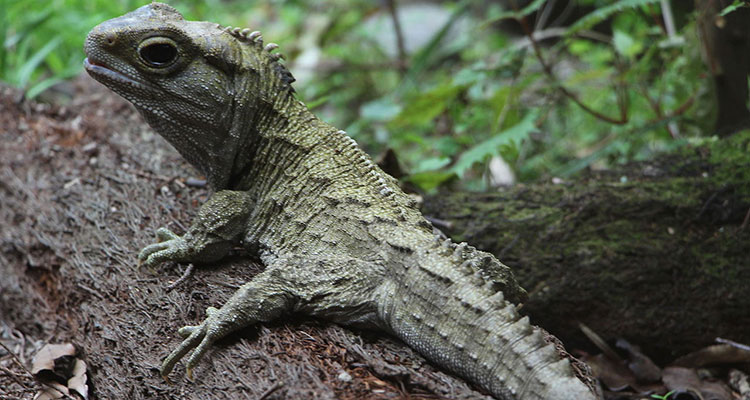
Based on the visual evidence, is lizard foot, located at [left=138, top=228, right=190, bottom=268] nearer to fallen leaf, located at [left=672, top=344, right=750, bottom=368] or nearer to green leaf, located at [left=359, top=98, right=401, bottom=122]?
fallen leaf, located at [left=672, top=344, right=750, bottom=368]

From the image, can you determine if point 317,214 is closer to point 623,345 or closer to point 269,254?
point 269,254

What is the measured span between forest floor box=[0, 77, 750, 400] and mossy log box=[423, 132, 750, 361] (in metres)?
0.33

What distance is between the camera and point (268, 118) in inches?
171

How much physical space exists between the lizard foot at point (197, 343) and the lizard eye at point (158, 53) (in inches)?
65.8

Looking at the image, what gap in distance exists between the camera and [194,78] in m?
4.07

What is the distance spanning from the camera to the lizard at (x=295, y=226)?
304 cm

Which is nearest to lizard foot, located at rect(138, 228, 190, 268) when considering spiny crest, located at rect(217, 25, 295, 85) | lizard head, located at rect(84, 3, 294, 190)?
lizard head, located at rect(84, 3, 294, 190)

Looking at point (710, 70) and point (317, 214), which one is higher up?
point (710, 70)

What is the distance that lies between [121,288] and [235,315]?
1.27 m

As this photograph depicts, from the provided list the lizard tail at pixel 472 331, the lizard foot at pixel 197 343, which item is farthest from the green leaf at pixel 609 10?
the lizard foot at pixel 197 343

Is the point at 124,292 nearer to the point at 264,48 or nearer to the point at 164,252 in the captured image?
the point at 164,252

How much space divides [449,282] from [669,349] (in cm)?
261

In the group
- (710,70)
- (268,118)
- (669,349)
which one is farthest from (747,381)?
(268,118)

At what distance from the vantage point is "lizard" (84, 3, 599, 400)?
9.98 feet
